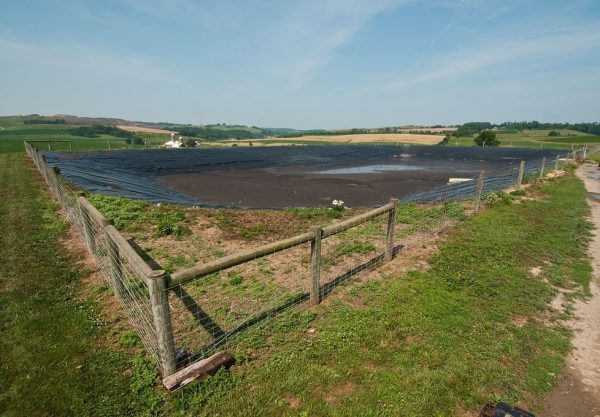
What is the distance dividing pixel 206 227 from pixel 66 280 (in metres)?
3.63

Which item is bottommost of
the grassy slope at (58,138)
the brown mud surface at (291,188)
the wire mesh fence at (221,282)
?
the brown mud surface at (291,188)

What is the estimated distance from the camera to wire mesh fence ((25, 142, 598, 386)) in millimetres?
3531

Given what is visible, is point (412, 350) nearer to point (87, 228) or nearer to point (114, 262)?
point (114, 262)

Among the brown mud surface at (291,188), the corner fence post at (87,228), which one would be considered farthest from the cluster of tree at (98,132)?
the corner fence post at (87,228)

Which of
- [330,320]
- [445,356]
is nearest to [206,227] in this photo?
[330,320]

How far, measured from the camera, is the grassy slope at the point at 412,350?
11.0 feet

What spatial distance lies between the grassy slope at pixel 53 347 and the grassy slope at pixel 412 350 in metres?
0.99

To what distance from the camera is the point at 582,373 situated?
12.7 feet

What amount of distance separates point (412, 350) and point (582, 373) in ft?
6.75

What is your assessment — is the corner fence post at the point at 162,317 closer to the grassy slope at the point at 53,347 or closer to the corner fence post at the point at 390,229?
the grassy slope at the point at 53,347

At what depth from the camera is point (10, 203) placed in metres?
11.1

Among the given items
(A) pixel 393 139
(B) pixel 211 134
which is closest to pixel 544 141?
(A) pixel 393 139

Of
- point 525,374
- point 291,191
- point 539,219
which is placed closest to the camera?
point 525,374

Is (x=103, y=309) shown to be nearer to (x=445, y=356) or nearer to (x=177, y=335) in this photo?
(x=177, y=335)
